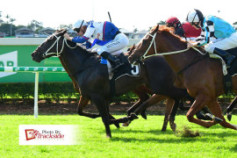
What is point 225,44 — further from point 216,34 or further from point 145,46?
point 145,46

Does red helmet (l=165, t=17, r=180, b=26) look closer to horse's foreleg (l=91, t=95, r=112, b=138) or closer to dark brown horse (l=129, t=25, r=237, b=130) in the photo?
dark brown horse (l=129, t=25, r=237, b=130)

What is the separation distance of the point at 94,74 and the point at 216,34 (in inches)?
78.9

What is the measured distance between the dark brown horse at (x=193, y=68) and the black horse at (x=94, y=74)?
78 centimetres

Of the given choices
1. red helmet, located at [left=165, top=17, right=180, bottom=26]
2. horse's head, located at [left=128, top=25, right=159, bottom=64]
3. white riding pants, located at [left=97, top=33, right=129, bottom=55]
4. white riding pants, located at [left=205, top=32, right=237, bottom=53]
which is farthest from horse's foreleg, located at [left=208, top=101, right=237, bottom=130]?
red helmet, located at [left=165, top=17, right=180, bottom=26]

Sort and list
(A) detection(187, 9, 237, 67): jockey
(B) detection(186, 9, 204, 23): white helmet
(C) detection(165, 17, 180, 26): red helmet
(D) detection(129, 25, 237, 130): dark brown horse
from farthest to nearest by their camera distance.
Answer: (C) detection(165, 17, 180, 26): red helmet
(B) detection(186, 9, 204, 23): white helmet
(A) detection(187, 9, 237, 67): jockey
(D) detection(129, 25, 237, 130): dark brown horse

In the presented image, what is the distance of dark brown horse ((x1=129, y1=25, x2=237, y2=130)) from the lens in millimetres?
6051

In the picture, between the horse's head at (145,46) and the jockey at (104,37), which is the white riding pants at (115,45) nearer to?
the jockey at (104,37)

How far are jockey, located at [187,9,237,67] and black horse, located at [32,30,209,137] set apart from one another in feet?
3.48

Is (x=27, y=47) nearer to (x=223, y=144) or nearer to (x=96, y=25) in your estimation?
(x=96, y=25)

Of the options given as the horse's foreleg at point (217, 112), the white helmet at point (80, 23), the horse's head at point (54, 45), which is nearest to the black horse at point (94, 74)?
the horse's head at point (54, 45)

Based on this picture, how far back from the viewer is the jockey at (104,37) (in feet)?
22.6

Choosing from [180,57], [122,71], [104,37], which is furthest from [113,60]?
[180,57]

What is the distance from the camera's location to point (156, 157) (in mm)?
4969

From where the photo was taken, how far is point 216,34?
20.7 ft
